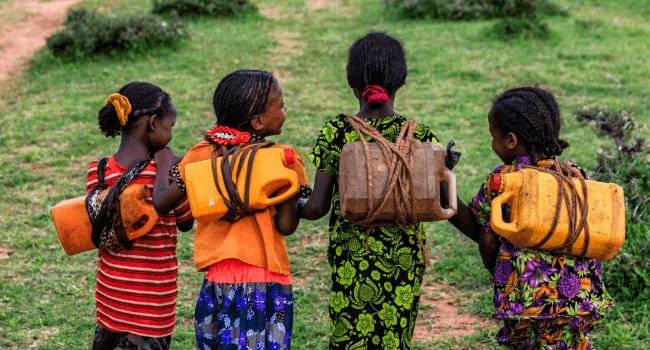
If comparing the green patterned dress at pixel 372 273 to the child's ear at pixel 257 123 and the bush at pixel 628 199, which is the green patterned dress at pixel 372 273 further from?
the bush at pixel 628 199

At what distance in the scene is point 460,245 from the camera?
443cm

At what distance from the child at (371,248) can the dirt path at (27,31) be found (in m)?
7.61

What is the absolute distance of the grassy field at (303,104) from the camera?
3.68 m

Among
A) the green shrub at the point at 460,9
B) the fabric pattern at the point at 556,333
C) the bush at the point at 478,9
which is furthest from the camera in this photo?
the green shrub at the point at 460,9

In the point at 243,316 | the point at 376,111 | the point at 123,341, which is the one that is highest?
the point at 376,111

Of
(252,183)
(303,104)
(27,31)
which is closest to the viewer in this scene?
(252,183)

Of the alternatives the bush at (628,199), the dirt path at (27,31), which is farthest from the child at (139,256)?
the dirt path at (27,31)

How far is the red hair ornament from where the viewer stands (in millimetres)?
2201

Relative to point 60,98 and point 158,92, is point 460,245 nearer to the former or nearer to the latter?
point 158,92

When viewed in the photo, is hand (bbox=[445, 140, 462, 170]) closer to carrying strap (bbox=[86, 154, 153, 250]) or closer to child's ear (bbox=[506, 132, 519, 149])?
child's ear (bbox=[506, 132, 519, 149])

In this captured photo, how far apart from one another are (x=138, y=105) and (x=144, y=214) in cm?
46

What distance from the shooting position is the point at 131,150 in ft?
7.93

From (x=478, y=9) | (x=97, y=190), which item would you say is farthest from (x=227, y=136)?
(x=478, y=9)

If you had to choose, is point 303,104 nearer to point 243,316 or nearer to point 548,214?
point 243,316
